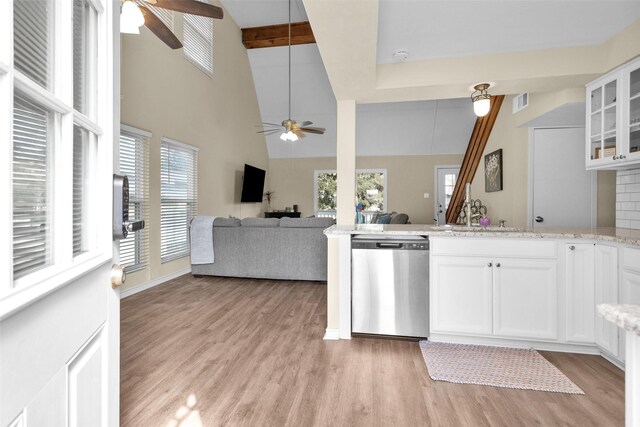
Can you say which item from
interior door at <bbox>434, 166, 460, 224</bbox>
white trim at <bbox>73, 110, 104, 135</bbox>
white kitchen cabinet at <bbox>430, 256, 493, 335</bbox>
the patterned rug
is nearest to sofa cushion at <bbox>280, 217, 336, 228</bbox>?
white kitchen cabinet at <bbox>430, 256, 493, 335</bbox>

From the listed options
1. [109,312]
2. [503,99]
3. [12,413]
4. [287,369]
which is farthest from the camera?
[503,99]

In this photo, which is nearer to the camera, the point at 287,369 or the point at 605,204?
the point at 287,369

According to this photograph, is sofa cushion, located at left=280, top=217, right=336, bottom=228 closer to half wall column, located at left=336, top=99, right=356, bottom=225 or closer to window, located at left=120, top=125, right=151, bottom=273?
half wall column, located at left=336, top=99, right=356, bottom=225

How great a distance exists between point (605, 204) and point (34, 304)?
5165 millimetres

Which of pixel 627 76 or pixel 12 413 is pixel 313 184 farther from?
pixel 12 413

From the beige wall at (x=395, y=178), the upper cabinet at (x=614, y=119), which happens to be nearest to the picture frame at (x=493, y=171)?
the upper cabinet at (x=614, y=119)

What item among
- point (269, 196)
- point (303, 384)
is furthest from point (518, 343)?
point (269, 196)

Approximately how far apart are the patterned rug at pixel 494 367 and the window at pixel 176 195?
3.77 meters

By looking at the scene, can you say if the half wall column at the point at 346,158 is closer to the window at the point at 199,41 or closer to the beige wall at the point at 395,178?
the window at the point at 199,41

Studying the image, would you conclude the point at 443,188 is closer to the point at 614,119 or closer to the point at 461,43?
the point at 614,119

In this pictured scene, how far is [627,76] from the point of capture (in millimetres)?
2299

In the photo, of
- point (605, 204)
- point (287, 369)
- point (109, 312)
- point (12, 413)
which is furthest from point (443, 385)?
point (605, 204)

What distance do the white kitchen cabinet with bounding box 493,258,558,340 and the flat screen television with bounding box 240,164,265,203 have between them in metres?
5.56

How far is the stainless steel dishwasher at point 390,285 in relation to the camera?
2526mm
